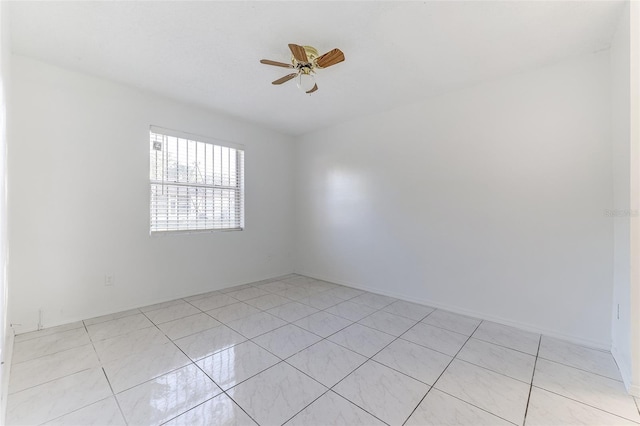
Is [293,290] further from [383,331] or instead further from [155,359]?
[155,359]

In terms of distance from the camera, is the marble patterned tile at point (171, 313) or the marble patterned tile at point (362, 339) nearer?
the marble patterned tile at point (362, 339)

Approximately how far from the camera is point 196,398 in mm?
1604

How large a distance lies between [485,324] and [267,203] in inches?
135

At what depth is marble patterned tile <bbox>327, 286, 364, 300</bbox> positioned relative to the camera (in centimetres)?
356

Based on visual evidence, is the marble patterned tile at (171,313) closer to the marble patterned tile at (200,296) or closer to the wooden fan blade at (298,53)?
the marble patterned tile at (200,296)

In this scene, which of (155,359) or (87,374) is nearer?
(87,374)

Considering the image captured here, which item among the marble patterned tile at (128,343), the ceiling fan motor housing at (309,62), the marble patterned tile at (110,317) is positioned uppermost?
the ceiling fan motor housing at (309,62)

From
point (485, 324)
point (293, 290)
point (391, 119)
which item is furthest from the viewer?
point (293, 290)

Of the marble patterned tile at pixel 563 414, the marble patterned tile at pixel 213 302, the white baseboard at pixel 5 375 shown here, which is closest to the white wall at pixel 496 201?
the marble patterned tile at pixel 563 414

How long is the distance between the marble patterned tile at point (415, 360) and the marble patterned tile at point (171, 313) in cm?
211

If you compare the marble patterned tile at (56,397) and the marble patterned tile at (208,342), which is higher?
the marble patterned tile at (56,397)

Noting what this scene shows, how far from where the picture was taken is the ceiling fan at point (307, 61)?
197 centimetres

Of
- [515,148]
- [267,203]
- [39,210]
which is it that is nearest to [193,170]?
[267,203]

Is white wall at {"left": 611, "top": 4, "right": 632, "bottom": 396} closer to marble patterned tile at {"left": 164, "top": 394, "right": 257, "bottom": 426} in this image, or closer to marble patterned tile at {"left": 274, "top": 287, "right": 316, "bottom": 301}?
marble patterned tile at {"left": 164, "top": 394, "right": 257, "bottom": 426}
